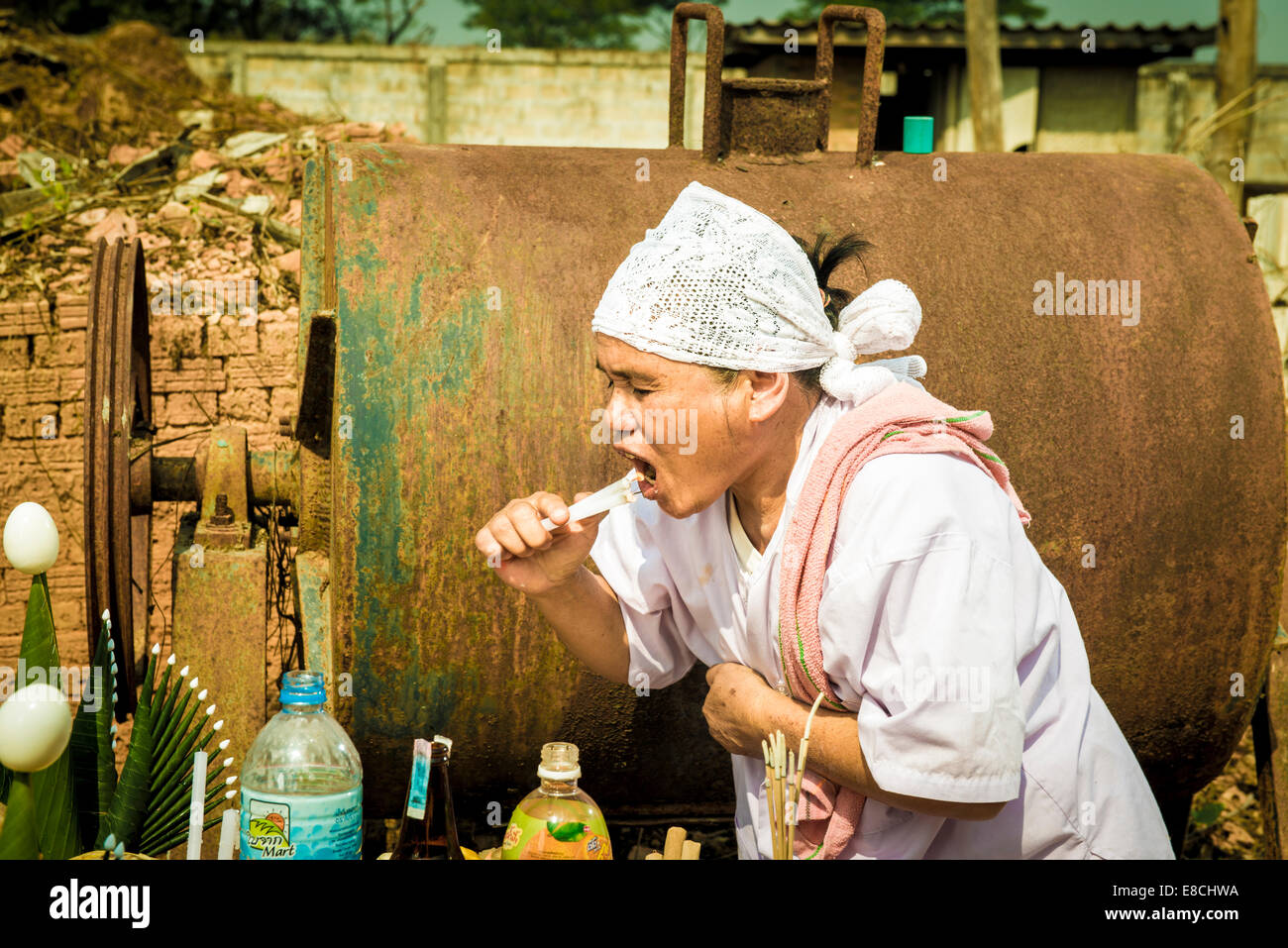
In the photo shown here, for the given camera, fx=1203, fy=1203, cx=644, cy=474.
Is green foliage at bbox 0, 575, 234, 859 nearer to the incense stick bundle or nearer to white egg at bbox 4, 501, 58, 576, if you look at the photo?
white egg at bbox 4, 501, 58, 576

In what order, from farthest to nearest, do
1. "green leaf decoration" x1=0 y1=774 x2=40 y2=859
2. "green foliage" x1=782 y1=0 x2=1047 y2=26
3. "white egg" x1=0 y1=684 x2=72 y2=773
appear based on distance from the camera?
"green foliage" x1=782 y1=0 x2=1047 y2=26 → "green leaf decoration" x1=0 y1=774 x2=40 y2=859 → "white egg" x1=0 y1=684 x2=72 y2=773

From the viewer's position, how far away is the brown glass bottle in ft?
6.15

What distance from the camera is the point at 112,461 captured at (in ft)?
8.98

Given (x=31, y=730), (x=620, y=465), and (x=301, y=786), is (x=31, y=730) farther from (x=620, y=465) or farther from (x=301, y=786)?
(x=620, y=465)

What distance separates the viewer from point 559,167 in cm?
272

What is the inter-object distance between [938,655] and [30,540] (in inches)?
52.8

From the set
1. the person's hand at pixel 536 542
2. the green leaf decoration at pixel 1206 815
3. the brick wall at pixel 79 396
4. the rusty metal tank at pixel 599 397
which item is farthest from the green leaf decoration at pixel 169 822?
the green leaf decoration at pixel 1206 815

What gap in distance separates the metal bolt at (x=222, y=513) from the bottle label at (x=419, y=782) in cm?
124

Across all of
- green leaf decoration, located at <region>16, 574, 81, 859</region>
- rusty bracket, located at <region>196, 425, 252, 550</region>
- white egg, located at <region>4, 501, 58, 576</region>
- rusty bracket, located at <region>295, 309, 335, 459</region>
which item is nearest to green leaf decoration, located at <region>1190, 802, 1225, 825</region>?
rusty bracket, located at <region>295, 309, 335, 459</region>

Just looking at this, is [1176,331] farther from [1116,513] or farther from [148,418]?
[148,418]

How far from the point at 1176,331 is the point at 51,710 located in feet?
7.69

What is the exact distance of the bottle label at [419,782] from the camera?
1843 millimetres

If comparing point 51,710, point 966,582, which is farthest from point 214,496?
point 966,582

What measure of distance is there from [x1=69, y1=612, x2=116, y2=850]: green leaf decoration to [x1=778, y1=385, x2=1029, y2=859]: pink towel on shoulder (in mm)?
1119
